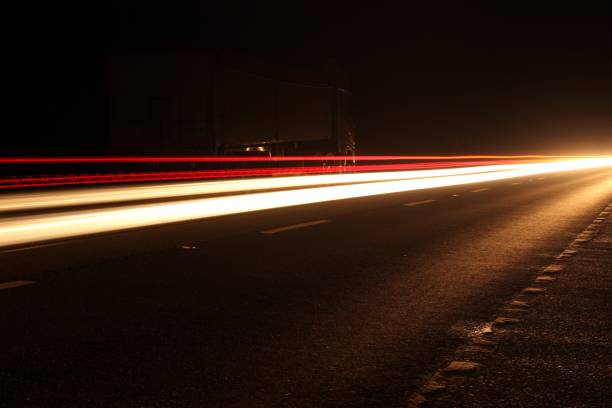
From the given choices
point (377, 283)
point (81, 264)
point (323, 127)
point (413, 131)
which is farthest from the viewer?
point (413, 131)

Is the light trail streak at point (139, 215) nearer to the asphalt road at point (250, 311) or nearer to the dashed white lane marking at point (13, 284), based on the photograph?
the asphalt road at point (250, 311)

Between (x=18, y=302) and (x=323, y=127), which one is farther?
(x=323, y=127)

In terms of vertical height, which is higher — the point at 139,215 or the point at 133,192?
the point at 133,192

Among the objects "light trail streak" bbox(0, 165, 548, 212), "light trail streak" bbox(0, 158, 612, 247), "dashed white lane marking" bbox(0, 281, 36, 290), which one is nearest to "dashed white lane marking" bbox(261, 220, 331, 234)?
"light trail streak" bbox(0, 158, 612, 247)

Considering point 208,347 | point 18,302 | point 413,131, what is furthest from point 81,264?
point 413,131

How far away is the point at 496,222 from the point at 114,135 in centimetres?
2372

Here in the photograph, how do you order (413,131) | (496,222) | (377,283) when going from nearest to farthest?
A: (377,283), (496,222), (413,131)

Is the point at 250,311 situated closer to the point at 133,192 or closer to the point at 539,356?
the point at 539,356

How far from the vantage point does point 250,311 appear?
242 inches

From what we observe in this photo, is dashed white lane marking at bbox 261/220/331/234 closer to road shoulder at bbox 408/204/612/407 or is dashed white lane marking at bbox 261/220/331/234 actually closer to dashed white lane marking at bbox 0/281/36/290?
dashed white lane marking at bbox 0/281/36/290

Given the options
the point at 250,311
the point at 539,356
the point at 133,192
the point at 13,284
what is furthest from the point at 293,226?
the point at 539,356

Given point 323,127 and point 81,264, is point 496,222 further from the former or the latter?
point 323,127

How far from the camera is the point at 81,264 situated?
28.2 ft

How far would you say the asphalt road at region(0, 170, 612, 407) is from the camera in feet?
13.7
